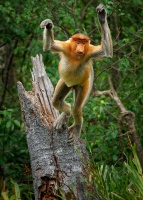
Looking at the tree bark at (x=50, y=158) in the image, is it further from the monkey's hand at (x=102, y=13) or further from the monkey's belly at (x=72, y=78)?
the monkey's hand at (x=102, y=13)

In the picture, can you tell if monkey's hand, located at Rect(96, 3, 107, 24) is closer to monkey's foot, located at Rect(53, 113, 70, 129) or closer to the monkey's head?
the monkey's head

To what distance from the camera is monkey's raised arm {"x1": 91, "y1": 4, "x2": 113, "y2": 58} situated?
267 inches

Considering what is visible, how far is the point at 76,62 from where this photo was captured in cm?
732

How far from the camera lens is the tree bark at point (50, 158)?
7.28m

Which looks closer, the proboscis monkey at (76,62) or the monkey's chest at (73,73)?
the proboscis monkey at (76,62)

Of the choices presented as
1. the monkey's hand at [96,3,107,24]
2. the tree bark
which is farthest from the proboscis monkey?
the tree bark

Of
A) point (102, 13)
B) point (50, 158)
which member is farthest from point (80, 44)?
point (50, 158)

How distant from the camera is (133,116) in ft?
31.8

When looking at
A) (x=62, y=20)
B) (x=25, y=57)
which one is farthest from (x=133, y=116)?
(x=25, y=57)

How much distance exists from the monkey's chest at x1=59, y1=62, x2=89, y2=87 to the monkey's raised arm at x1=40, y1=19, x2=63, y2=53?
0.26 m

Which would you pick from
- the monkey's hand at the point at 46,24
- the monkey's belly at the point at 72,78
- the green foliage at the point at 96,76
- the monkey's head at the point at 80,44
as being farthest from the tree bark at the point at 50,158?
the green foliage at the point at 96,76

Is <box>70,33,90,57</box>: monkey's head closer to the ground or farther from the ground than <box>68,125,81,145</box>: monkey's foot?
farther from the ground

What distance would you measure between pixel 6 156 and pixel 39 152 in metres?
3.52

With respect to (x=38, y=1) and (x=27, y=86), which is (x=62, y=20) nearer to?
(x=38, y=1)
